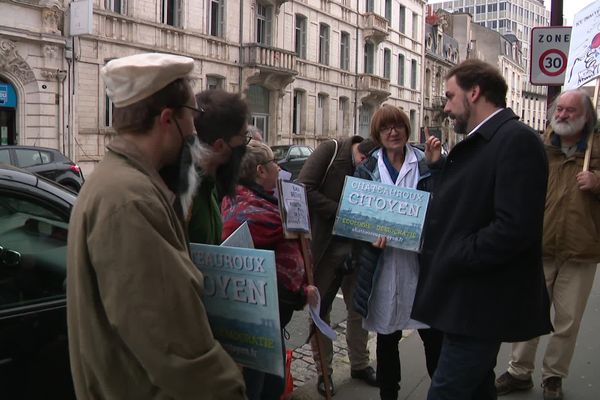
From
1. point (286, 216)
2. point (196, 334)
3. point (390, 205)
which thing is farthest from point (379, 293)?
point (196, 334)

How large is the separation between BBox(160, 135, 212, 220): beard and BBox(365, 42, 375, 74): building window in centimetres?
3593

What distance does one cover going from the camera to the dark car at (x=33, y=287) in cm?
224

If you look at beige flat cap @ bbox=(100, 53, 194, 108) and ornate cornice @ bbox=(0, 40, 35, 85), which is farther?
Answer: ornate cornice @ bbox=(0, 40, 35, 85)

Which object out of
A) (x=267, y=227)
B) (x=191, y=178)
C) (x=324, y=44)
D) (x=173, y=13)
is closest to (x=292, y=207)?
(x=267, y=227)

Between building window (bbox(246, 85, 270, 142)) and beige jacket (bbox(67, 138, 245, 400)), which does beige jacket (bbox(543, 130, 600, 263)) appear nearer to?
beige jacket (bbox(67, 138, 245, 400))

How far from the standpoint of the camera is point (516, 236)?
2.29 meters

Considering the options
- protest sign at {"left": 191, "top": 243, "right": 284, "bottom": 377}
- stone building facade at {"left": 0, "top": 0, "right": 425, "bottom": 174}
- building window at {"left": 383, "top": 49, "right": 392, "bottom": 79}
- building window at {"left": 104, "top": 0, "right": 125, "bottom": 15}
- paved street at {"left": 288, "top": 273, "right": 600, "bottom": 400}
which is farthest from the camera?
building window at {"left": 383, "top": 49, "right": 392, "bottom": 79}

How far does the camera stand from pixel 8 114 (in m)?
18.5

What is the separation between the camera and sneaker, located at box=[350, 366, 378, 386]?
4035 millimetres

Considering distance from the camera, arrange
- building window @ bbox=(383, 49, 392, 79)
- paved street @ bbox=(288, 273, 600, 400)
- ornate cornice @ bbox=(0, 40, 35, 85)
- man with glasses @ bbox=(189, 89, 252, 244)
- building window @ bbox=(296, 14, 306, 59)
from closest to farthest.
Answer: man with glasses @ bbox=(189, 89, 252, 244), paved street @ bbox=(288, 273, 600, 400), ornate cornice @ bbox=(0, 40, 35, 85), building window @ bbox=(296, 14, 306, 59), building window @ bbox=(383, 49, 392, 79)

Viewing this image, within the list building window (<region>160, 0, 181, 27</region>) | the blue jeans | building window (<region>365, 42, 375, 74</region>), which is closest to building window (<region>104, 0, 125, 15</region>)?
building window (<region>160, 0, 181, 27</region>)

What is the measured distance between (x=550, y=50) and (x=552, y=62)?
16 cm

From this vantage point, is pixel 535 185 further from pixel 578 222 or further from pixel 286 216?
pixel 578 222

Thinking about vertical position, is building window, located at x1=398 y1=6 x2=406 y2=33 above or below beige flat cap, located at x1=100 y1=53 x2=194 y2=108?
above
